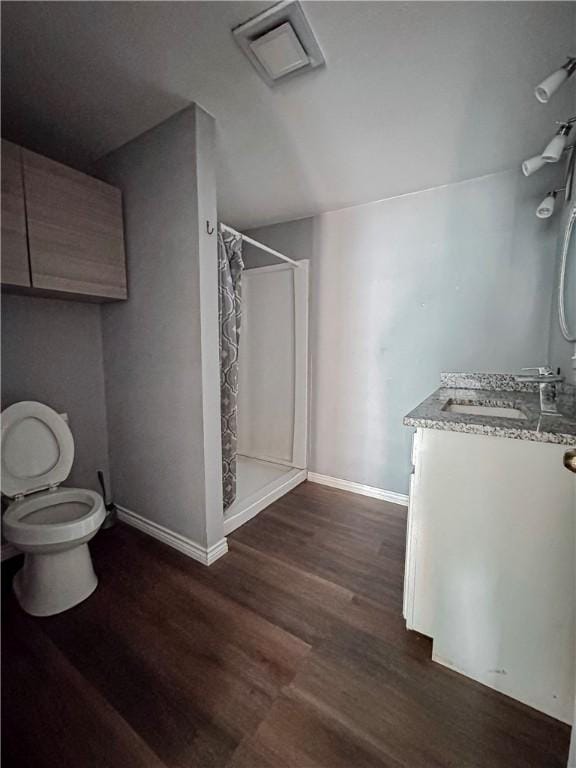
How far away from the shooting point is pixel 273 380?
2.87 m

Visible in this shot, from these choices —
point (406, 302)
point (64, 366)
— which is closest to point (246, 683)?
point (64, 366)

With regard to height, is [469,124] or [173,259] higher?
[469,124]

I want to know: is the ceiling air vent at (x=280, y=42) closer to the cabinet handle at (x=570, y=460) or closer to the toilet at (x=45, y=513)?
the cabinet handle at (x=570, y=460)

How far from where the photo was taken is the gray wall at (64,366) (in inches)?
65.7

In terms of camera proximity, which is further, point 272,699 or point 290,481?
point 290,481

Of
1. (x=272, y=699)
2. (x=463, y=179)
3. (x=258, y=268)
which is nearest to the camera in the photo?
(x=272, y=699)

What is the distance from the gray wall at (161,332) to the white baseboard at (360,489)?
1.25 metres

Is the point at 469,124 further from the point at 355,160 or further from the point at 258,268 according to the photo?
the point at 258,268

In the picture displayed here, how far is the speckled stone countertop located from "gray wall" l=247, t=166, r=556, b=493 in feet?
0.51

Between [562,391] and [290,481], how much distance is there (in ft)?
6.15

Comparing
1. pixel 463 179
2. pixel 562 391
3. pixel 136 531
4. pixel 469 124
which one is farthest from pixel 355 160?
pixel 136 531

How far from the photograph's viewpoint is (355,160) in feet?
5.70

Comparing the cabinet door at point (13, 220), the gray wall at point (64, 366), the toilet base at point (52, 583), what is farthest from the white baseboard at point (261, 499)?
the cabinet door at point (13, 220)

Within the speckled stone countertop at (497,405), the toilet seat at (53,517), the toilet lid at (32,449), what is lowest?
the toilet seat at (53,517)
